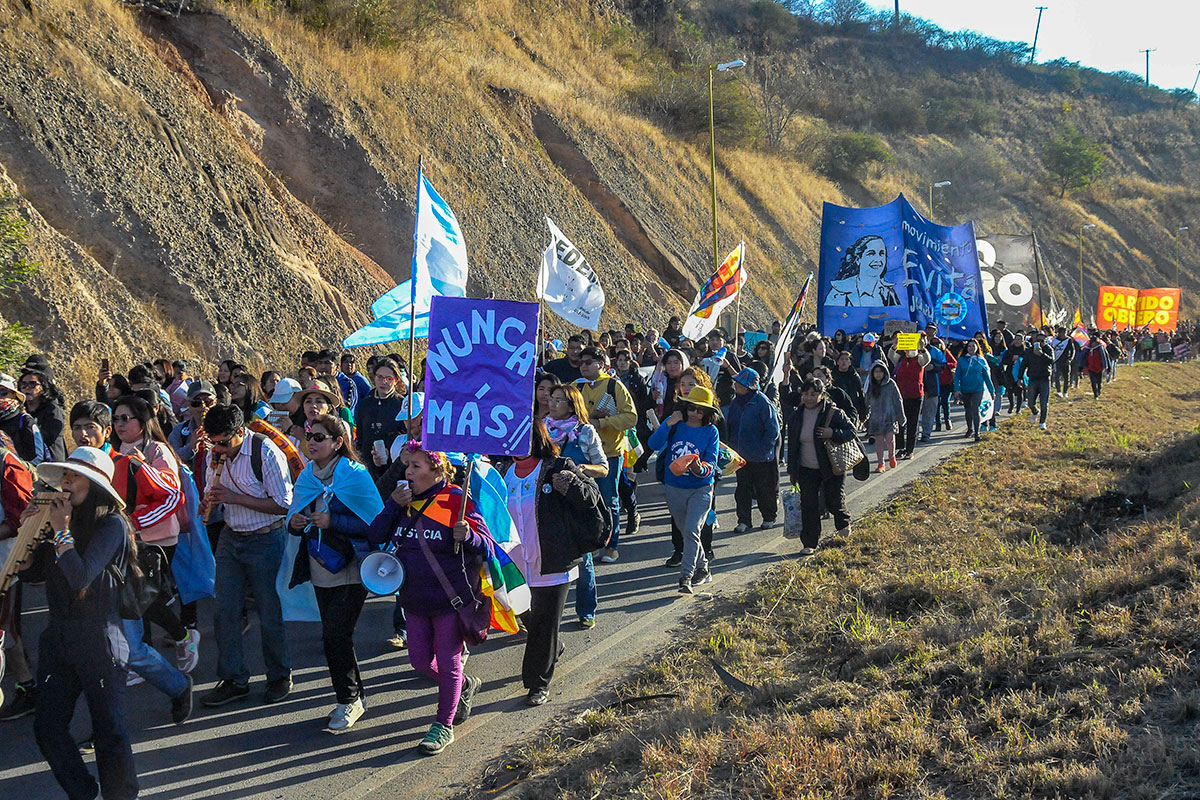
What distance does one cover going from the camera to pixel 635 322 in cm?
2812

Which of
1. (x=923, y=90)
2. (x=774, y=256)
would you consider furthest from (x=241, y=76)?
(x=923, y=90)

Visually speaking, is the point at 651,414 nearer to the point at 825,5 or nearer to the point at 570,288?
the point at 570,288

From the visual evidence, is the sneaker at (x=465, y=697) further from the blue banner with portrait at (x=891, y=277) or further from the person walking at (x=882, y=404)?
the blue banner with portrait at (x=891, y=277)

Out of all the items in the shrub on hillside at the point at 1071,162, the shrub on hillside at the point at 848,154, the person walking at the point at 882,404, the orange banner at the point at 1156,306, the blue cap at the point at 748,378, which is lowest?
the person walking at the point at 882,404

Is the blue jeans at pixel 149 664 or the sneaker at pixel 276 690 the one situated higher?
the blue jeans at pixel 149 664

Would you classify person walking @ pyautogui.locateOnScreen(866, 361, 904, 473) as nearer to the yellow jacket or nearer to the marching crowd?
the marching crowd

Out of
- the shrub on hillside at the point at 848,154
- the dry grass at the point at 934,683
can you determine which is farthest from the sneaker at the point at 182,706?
the shrub on hillside at the point at 848,154

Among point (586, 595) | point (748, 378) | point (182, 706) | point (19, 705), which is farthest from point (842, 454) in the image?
point (19, 705)

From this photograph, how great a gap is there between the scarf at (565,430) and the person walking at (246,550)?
5.92 feet

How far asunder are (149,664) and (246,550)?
111 cm

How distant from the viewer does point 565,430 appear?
698 cm

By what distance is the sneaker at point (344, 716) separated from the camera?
5617 millimetres

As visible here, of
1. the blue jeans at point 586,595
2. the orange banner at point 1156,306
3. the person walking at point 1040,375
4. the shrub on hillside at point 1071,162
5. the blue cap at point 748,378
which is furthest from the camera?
the shrub on hillside at point 1071,162

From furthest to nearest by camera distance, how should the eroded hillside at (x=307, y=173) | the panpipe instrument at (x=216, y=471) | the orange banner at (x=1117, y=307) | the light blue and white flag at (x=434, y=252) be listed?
1. the orange banner at (x=1117, y=307)
2. the eroded hillside at (x=307, y=173)
3. the light blue and white flag at (x=434, y=252)
4. the panpipe instrument at (x=216, y=471)
